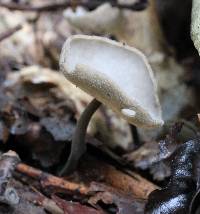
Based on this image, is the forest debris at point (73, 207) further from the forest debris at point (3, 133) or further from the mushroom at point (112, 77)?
the forest debris at point (3, 133)

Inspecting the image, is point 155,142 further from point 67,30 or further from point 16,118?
point 67,30

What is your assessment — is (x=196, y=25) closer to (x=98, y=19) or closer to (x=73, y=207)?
(x=73, y=207)

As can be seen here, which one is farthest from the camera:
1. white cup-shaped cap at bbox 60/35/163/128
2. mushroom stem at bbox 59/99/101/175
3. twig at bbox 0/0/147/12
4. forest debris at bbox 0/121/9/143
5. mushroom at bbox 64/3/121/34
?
twig at bbox 0/0/147/12

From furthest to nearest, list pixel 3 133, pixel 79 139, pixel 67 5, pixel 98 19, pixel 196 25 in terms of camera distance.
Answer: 1. pixel 67 5
2. pixel 98 19
3. pixel 3 133
4. pixel 79 139
5. pixel 196 25

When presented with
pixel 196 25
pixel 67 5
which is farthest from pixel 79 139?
pixel 67 5

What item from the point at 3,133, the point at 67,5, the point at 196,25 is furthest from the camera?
the point at 67,5

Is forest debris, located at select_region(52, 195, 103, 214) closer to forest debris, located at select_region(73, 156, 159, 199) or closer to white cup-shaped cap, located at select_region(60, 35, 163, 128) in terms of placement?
forest debris, located at select_region(73, 156, 159, 199)

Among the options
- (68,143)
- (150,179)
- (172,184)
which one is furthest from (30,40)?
(172,184)

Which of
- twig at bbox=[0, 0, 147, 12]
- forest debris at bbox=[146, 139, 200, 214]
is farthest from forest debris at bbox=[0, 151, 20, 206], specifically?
twig at bbox=[0, 0, 147, 12]
